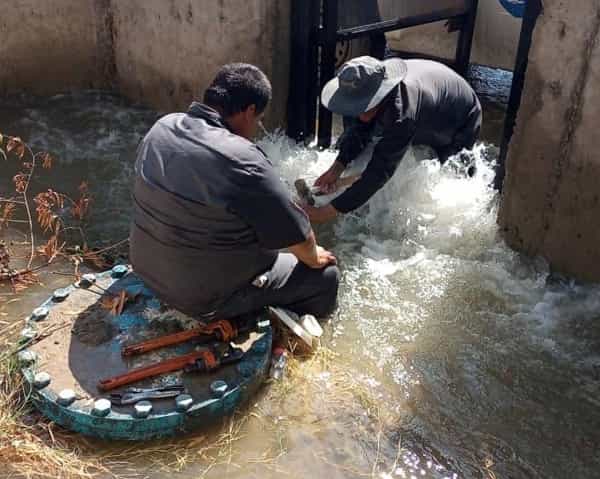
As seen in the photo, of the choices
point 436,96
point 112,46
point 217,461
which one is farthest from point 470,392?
point 112,46

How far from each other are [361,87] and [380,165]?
1.63 ft

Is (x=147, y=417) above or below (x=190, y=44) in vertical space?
below

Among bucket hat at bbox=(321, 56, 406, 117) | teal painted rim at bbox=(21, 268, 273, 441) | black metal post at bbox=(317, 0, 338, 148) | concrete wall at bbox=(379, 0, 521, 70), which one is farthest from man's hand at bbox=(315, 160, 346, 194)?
concrete wall at bbox=(379, 0, 521, 70)

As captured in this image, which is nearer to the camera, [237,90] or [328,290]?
[237,90]

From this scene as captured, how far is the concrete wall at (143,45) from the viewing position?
539 centimetres

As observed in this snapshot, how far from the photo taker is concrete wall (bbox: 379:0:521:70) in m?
7.16

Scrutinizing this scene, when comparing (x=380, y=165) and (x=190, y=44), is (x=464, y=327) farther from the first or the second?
(x=190, y=44)

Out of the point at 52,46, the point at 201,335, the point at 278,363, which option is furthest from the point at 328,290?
the point at 52,46

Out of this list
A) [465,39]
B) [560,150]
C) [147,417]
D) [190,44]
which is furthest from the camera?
[465,39]

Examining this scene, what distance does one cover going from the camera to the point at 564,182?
403 cm

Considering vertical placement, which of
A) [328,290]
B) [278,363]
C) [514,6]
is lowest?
[278,363]

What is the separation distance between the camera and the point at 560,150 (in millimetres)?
3990

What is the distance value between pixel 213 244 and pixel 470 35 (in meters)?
4.55

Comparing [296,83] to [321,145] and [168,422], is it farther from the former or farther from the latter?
[168,422]
